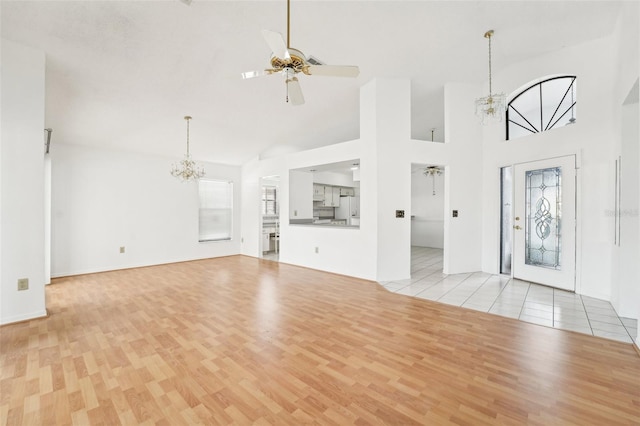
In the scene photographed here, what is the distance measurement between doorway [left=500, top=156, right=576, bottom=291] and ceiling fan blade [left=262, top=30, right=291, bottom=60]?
440cm

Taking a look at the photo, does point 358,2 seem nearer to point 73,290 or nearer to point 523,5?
point 523,5

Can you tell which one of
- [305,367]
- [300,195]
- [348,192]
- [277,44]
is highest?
[277,44]

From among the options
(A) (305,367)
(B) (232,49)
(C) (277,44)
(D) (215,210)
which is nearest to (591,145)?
(C) (277,44)

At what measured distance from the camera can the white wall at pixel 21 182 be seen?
113 inches

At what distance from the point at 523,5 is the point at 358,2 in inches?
78.9

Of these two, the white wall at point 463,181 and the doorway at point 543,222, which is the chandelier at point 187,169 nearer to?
the white wall at point 463,181

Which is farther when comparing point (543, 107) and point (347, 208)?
point (347, 208)

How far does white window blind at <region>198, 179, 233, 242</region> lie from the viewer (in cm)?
697

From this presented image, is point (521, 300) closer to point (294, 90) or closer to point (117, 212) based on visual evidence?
point (294, 90)

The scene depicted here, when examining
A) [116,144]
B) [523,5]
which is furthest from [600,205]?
[116,144]

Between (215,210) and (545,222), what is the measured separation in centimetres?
704

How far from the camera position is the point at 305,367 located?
2.07 m

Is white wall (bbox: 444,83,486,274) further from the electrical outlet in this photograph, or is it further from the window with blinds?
the electrical outlet

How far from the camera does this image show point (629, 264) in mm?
3012
